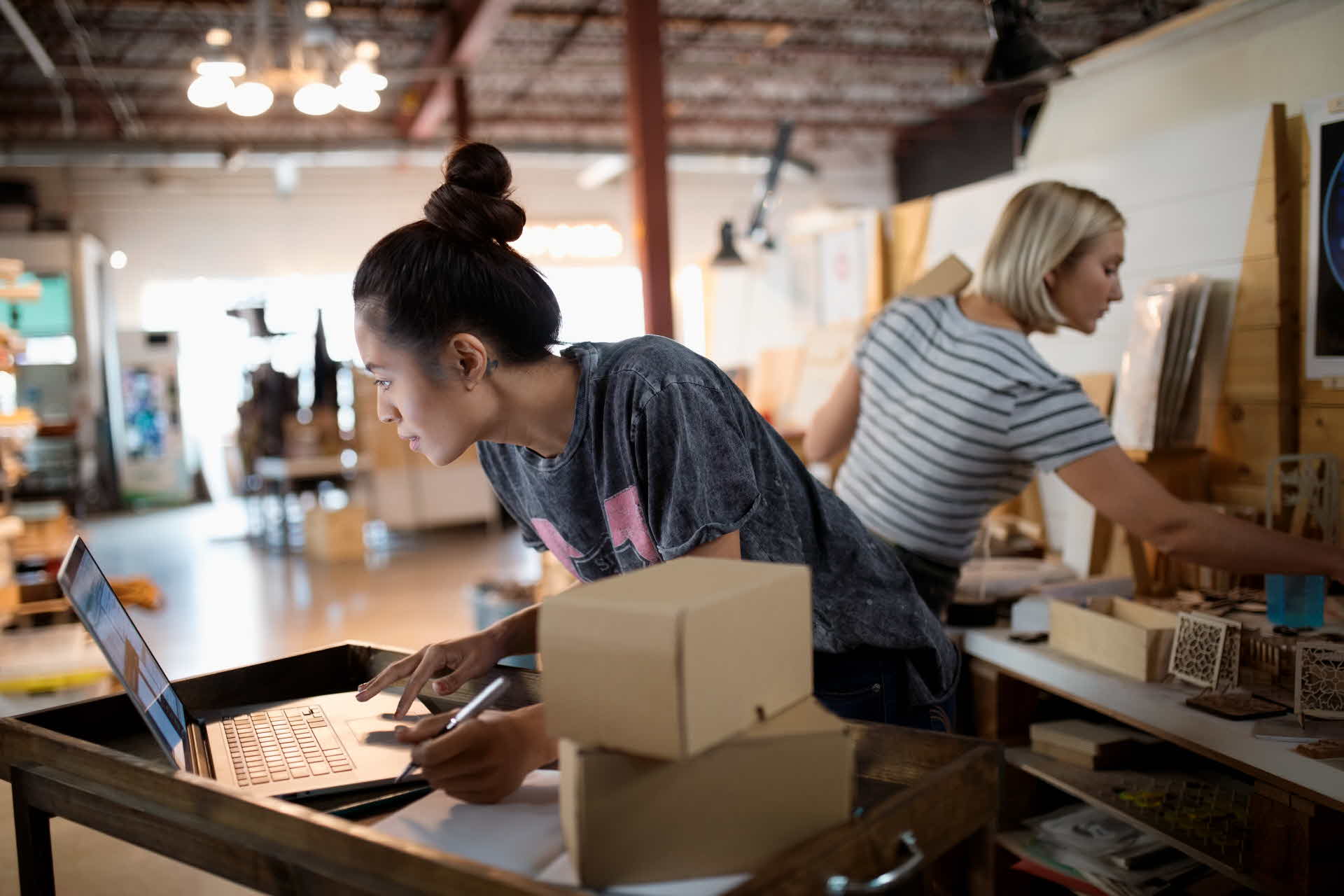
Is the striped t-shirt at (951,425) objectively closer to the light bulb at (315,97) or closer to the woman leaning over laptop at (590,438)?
the woman leaning over laptop at (590,438)

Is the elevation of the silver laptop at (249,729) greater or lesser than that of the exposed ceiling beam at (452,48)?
lesser

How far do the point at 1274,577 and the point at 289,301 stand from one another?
12.7 m

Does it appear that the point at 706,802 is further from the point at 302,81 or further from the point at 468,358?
the point at 302,81

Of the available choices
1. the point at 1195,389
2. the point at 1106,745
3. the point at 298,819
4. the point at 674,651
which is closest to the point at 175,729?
the point at 298,819

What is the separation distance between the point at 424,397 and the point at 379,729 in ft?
1.36

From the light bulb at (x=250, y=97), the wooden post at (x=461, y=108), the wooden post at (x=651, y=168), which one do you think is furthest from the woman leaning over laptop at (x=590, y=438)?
the wooden post at (x=461, y=108)

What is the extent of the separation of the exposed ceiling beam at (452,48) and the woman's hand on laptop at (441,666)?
714 centimetres

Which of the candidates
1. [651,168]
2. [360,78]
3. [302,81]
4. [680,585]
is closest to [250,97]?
[360,78]

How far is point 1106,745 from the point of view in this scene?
83.5 inches

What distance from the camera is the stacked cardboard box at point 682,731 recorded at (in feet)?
2.61

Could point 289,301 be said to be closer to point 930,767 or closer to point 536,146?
point 536,146

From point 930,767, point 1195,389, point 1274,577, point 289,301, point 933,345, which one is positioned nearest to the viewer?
point 930,767

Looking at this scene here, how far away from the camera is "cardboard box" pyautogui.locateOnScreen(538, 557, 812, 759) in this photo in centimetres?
79

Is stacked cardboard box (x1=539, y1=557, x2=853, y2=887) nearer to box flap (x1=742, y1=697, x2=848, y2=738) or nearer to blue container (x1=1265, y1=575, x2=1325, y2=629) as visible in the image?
box flap (x1=742, y1=697, x2=848, y2=738)
